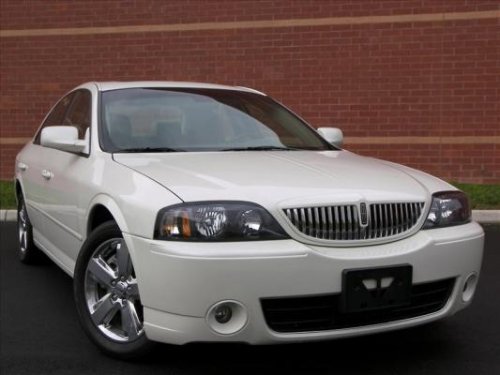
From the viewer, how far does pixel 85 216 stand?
3.55 m

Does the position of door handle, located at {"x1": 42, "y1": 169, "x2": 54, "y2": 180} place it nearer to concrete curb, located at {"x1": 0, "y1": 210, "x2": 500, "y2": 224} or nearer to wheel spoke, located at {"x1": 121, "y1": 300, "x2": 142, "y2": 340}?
wheel spoke, located at {"x1": 121, "y1": 300, "x2": 142, "y2": 340}

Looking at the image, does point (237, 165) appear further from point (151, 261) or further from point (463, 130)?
point (463, 130)

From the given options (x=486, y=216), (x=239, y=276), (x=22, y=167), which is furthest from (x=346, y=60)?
(x=239, y=276)

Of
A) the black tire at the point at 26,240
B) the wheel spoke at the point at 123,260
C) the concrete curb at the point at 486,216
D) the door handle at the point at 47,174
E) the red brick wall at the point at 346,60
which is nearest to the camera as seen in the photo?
the wheel spoke at the point at 123,260

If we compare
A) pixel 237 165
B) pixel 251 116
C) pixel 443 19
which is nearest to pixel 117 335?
pixel 237 165

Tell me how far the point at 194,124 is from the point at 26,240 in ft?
7.21

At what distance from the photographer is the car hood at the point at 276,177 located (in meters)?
2.84

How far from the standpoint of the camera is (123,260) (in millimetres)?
3092

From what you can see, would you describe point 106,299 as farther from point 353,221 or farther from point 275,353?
point 353,221

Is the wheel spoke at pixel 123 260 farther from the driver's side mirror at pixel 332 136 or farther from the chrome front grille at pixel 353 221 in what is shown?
the driver's side mirror at pixel 332 136

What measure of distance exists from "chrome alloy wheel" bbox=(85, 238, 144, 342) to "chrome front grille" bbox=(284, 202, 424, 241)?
888 millimetres

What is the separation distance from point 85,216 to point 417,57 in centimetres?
739

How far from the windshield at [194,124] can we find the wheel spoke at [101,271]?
71 centimetres

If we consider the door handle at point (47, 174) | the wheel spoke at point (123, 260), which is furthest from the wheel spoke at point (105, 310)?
the door handle at point (47, 174)
